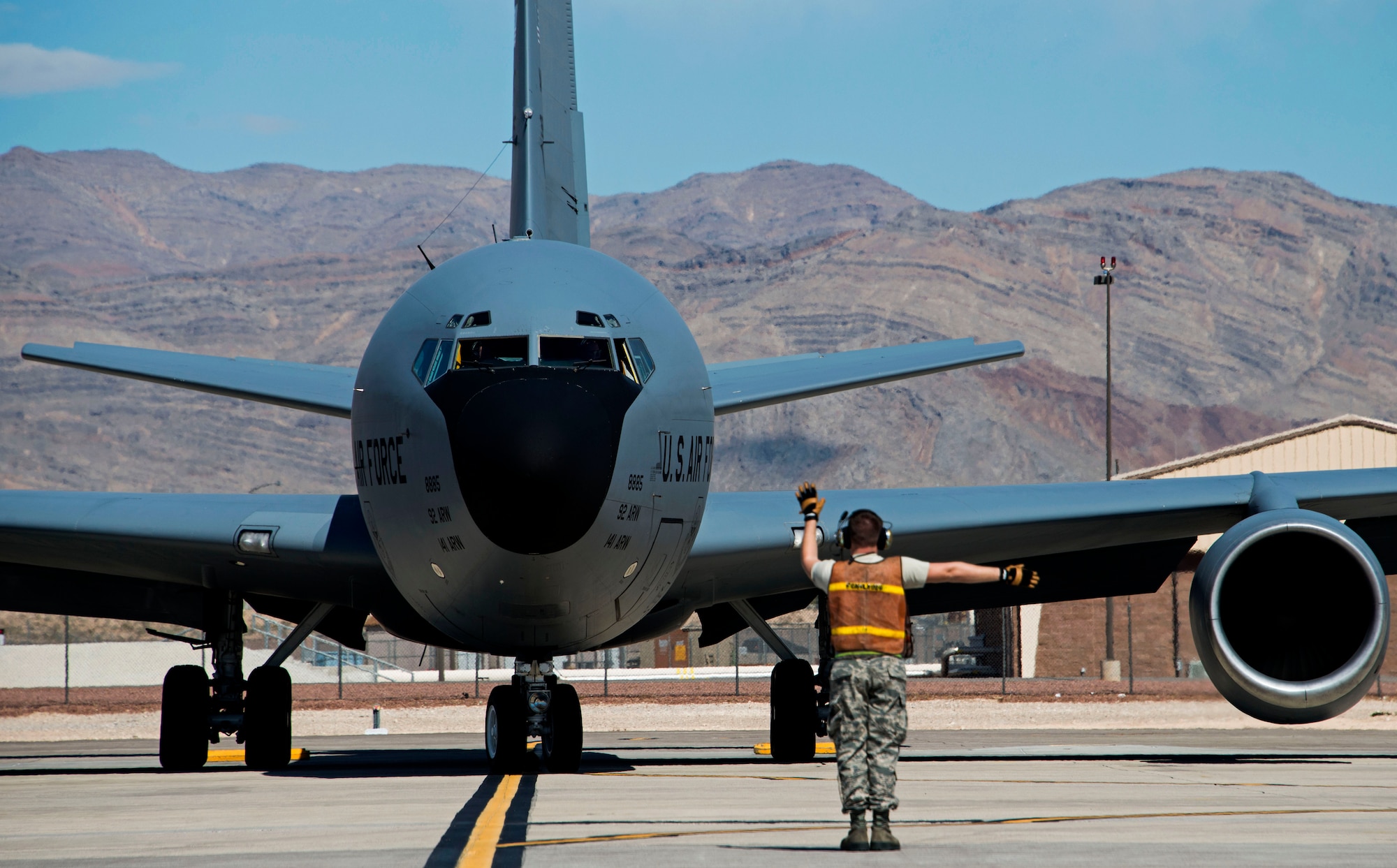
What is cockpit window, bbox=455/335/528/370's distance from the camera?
1177 centimetres

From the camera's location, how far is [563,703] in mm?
14297

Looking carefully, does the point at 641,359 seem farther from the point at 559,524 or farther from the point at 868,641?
the point at 868,641

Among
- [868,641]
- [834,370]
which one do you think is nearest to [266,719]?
[834,370]

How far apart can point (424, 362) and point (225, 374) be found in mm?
3704

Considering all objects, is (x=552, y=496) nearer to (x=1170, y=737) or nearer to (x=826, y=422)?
(x=1170, y=737)

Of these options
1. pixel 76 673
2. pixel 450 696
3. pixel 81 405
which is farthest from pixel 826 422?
pixel 450 696

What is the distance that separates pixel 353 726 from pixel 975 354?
1853 cm

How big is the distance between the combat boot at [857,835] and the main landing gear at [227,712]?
29.3ft

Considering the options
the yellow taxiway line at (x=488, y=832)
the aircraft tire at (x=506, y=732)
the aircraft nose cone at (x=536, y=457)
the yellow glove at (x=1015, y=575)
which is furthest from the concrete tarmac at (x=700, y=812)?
the aircraft nose cone at (x=536, y=457)

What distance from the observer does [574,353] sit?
12.0 metres

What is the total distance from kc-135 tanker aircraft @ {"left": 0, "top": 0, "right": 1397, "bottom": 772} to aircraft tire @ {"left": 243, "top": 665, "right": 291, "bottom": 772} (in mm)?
25

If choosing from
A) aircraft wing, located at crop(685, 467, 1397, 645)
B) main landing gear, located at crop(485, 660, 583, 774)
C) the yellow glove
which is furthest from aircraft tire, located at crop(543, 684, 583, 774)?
the yellow glove

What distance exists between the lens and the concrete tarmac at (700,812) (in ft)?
26.5

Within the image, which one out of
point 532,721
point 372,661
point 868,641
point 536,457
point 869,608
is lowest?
point 372,661
